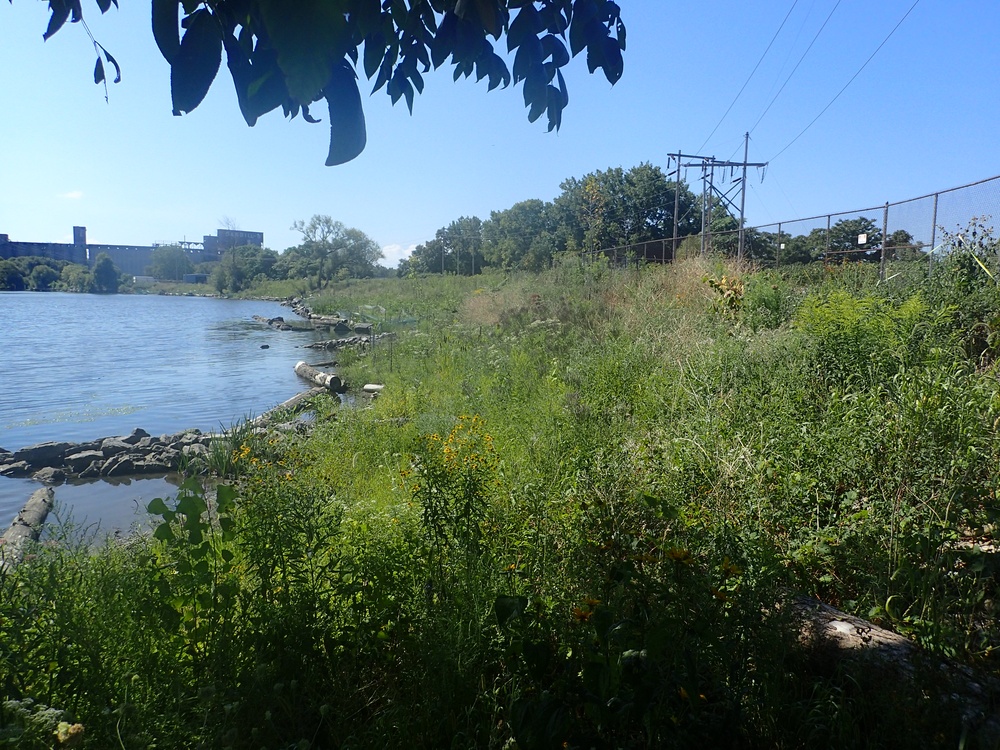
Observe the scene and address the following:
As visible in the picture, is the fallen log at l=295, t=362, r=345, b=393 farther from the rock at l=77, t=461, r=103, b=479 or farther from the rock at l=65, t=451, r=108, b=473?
the rock at l=77, t=461, r=103, b=479

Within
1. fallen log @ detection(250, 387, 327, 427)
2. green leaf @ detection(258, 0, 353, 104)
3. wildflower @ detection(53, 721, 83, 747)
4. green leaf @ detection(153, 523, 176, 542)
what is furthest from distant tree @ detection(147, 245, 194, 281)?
green leaf @ detection(258, 0, 353, 104)

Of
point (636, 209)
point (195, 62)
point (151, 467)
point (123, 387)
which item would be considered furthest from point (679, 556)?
point (636, 209)

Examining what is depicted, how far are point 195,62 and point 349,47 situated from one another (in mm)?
384

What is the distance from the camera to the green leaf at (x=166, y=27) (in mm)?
1379

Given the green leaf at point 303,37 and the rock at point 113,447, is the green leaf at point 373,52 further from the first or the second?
the rock at point 113,447

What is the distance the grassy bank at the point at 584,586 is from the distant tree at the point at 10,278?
254ft

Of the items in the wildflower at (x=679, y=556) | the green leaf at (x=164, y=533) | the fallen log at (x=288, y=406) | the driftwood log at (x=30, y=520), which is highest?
the wildflower at (x=679, y=556)

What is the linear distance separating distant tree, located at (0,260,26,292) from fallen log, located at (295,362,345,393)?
62638mm

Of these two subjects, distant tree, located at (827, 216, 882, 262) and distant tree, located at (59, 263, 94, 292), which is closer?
distant tree, located at (827, 216, 882, 262)

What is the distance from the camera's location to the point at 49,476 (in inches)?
374

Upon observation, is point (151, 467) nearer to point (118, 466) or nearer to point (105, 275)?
point (118, 466)

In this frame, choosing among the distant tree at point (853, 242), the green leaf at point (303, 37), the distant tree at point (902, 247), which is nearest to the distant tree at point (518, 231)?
the distant tree at point (853, 242)

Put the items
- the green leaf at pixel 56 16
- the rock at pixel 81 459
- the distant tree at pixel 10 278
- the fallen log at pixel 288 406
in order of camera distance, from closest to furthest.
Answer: the green leaf at pixel 56 16
the rock at pixel 81 459
the fallen log at pixel 288 406
the distant tree at pixel 10 278

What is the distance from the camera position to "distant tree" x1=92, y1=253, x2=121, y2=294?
3329 inches
